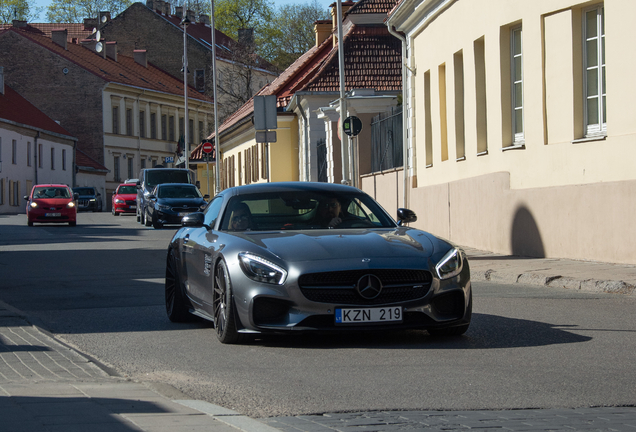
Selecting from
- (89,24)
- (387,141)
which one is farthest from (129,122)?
(387,141)

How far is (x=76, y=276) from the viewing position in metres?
15.4

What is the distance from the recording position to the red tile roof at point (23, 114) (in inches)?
2685

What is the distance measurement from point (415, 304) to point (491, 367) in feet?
3.27

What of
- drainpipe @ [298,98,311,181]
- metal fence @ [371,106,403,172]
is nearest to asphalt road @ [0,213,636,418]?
metal fence @ [371,106,403,172]

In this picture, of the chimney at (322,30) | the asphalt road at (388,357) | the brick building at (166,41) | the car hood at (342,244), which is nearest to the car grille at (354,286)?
the car hood at (342,244)

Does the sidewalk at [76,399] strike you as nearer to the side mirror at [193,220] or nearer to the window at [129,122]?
the side mirror at [193,220]

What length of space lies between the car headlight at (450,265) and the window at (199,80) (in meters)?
89.4

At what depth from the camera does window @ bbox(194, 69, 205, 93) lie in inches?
3770

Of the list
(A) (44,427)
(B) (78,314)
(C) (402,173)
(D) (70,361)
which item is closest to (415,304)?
(D) (70,361)

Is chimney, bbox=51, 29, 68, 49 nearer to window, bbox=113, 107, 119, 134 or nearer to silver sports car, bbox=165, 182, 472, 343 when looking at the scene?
window, bbox=113, 107, 119, 134

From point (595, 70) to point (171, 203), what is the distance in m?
21.9

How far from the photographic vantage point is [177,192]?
3594 centimetres

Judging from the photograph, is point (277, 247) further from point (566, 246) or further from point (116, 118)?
point (116, 118)

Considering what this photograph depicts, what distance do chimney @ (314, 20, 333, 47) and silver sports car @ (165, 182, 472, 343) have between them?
1649 inches
